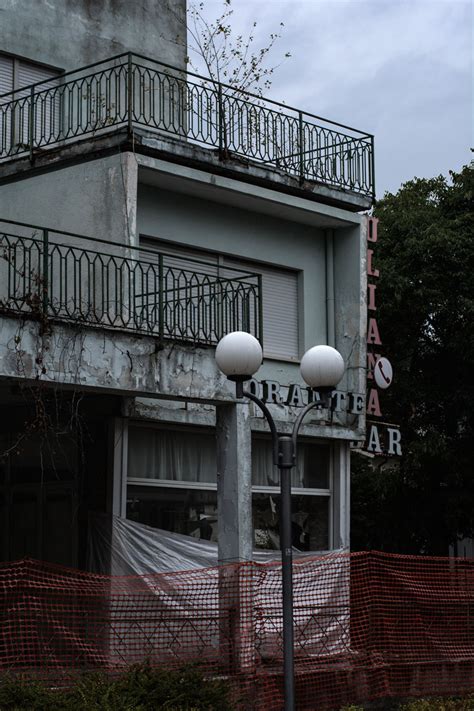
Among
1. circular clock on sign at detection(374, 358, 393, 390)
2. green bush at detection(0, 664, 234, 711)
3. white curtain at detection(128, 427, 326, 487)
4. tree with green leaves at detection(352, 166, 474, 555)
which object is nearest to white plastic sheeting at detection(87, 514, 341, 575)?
white curtain at detection(128, 427, 326, 487)

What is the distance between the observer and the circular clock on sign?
2125 cm

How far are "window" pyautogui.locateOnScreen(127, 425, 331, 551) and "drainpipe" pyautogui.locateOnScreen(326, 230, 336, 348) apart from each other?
5.82 feet

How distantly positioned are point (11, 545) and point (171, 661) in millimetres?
6417

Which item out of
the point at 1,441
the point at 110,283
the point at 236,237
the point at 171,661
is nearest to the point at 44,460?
the point at 1,441

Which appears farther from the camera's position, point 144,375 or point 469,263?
point 469,263

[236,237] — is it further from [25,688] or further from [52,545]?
[25,688]

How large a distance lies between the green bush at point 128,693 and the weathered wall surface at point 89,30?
11200mm

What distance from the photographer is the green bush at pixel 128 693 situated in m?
10.8

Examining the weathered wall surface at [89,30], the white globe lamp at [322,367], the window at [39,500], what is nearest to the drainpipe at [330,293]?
the weathered wall surface at [89,30]

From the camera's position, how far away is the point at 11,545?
19.1 meters

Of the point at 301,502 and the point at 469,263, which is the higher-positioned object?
the point at 469,263

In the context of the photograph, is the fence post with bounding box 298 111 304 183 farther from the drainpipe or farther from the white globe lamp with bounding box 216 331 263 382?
the white globe lamp with bounding box 216 331 263 382

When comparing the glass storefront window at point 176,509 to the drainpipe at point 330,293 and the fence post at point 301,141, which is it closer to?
the drainpipe at point 330,293

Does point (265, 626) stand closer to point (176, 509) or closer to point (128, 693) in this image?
point (128, 693)
